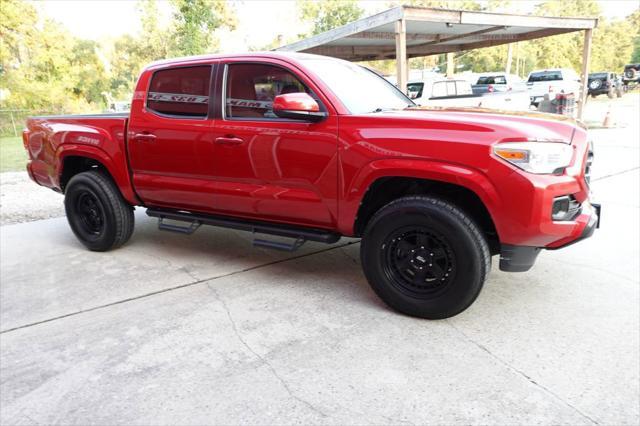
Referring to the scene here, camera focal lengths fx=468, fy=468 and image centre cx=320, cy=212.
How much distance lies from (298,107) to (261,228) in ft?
3.89

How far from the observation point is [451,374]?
2.65 metres

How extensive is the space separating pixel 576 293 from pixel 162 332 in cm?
310

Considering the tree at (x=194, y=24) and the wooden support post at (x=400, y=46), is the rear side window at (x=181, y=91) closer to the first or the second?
the wooden support post at (x=400, y=46)

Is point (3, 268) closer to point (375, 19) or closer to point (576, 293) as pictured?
point (576, 293)

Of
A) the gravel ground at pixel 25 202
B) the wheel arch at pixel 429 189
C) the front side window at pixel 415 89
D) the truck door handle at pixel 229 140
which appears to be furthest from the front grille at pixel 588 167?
the front side window at pixel 415 89

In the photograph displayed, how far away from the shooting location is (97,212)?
191 inches

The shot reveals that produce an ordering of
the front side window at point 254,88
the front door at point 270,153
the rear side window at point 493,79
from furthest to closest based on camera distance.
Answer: the rear side window at point 493,79 < the front side window at point 254,88 < the front door at point 270,153

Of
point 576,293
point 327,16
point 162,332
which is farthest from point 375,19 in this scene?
point 327,16

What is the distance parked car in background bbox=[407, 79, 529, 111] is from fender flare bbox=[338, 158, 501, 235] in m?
9.85

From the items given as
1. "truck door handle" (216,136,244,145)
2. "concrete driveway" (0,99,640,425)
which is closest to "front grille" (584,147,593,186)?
"concrete driveway" (0,99,640,425)

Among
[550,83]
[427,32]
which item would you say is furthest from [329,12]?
[427,32]

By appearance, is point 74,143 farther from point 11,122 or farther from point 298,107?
point 11,122

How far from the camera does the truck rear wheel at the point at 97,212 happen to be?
15.4 ft

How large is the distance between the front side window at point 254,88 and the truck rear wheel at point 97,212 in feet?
5.53
